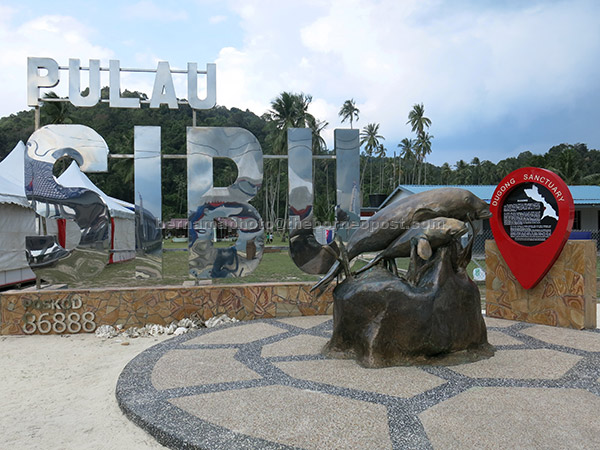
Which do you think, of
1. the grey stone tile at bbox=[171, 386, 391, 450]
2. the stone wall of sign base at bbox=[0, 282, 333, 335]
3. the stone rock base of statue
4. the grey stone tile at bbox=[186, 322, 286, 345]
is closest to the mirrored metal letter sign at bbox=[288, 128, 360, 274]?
the stone wall of sign base at bbox=[0, 282, 333, 335]

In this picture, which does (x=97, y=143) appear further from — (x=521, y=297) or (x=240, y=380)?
(x=521, y=297)

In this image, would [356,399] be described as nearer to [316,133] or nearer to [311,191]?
[311,191]

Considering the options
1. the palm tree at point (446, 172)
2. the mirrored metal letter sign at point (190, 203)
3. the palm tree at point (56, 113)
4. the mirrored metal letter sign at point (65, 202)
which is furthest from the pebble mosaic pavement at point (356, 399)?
the palm tree at point (446, 172)

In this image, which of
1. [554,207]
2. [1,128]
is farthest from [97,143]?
[1,128]

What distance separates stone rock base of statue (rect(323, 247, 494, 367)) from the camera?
14.4 feet

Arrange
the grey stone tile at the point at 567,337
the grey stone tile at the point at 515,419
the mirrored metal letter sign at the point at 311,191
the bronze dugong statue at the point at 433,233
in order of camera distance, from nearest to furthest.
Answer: the grey stone tile at the point at 515,419 < the bronze dugong statue at the point at 433,233 < the grey stone tile at the point at 567,337 < the mirrored metal letter sign at the point at 311,191

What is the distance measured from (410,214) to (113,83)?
18.2 ft

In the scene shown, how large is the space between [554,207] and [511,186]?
0.77 meters

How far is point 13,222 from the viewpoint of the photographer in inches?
432

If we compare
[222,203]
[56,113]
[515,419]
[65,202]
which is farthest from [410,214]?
[56,113]

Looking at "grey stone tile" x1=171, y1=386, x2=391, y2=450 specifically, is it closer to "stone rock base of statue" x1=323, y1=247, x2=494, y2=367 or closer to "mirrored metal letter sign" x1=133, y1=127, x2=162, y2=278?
"stone rock base of statue" x1=323, y1=247, x2=494, y2=367

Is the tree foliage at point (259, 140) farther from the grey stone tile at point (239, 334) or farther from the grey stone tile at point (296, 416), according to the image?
the grey stone tile at point (296, 416)

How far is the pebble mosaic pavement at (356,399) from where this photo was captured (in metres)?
2.92

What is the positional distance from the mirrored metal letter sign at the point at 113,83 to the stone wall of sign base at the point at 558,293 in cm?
579
